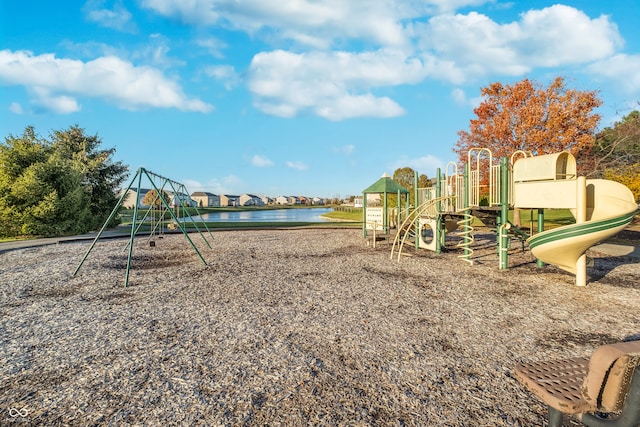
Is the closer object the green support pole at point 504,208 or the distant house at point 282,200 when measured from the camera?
the green support pole at point 504,208

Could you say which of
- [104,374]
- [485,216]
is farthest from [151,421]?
[485,216]

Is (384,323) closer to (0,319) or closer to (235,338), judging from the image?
(235,338)

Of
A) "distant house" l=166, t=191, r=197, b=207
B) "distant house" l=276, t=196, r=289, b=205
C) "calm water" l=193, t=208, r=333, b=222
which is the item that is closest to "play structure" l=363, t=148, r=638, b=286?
"distant house" l=166, t=191, r=197, b=207

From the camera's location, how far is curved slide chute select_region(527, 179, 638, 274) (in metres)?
6.62

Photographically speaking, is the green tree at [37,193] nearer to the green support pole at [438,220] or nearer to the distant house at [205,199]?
the green support pole at [438,220]

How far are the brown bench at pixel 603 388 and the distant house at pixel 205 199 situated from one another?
131m

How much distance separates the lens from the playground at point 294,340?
2.92m

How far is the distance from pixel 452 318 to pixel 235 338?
11.4ft

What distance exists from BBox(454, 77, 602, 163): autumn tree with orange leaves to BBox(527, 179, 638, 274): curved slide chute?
13075 mm

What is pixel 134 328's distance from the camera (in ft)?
15.9

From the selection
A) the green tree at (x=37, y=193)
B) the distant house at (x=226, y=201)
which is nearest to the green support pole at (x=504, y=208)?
the green tree at (x=37, y=193)

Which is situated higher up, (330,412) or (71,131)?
(71,131)

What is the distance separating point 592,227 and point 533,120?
15.1 m

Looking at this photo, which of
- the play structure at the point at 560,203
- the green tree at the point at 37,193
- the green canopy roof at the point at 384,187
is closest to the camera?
the play structure at the point at 560,203
